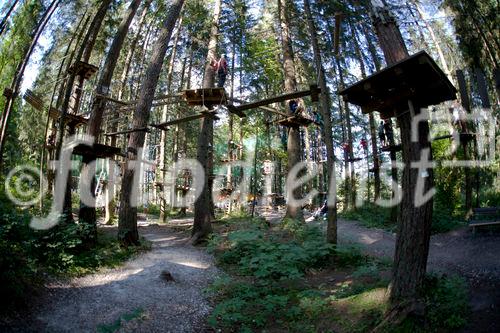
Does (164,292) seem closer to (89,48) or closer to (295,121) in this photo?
(295,121)

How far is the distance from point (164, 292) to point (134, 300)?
745 mm

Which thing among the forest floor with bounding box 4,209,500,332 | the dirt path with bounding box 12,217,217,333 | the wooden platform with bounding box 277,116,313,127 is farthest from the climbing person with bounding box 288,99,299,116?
the dirt path with bounding box 12,217,217,333

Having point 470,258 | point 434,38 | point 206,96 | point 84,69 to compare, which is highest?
point 434,38

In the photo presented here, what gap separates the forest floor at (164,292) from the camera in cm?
490

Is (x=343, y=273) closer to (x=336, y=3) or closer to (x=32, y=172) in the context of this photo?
(x=336, y=3)

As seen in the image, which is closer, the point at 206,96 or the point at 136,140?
the point at 206,96

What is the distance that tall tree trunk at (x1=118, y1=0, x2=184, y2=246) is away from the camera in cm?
1002

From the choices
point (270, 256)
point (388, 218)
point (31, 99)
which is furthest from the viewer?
point (388, 218)

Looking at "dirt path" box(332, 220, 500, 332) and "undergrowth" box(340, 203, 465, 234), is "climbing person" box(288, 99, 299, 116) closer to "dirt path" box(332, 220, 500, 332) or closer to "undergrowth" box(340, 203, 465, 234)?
"dirt path" box(332, 220, 500, 332)

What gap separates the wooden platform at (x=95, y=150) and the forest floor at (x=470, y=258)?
25.7 feet

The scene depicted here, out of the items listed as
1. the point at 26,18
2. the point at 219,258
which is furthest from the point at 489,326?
the point at 26,18

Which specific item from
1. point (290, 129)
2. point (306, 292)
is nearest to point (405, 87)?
point (306, 292)

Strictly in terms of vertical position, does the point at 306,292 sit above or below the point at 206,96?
below

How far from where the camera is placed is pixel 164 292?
22.6ft
